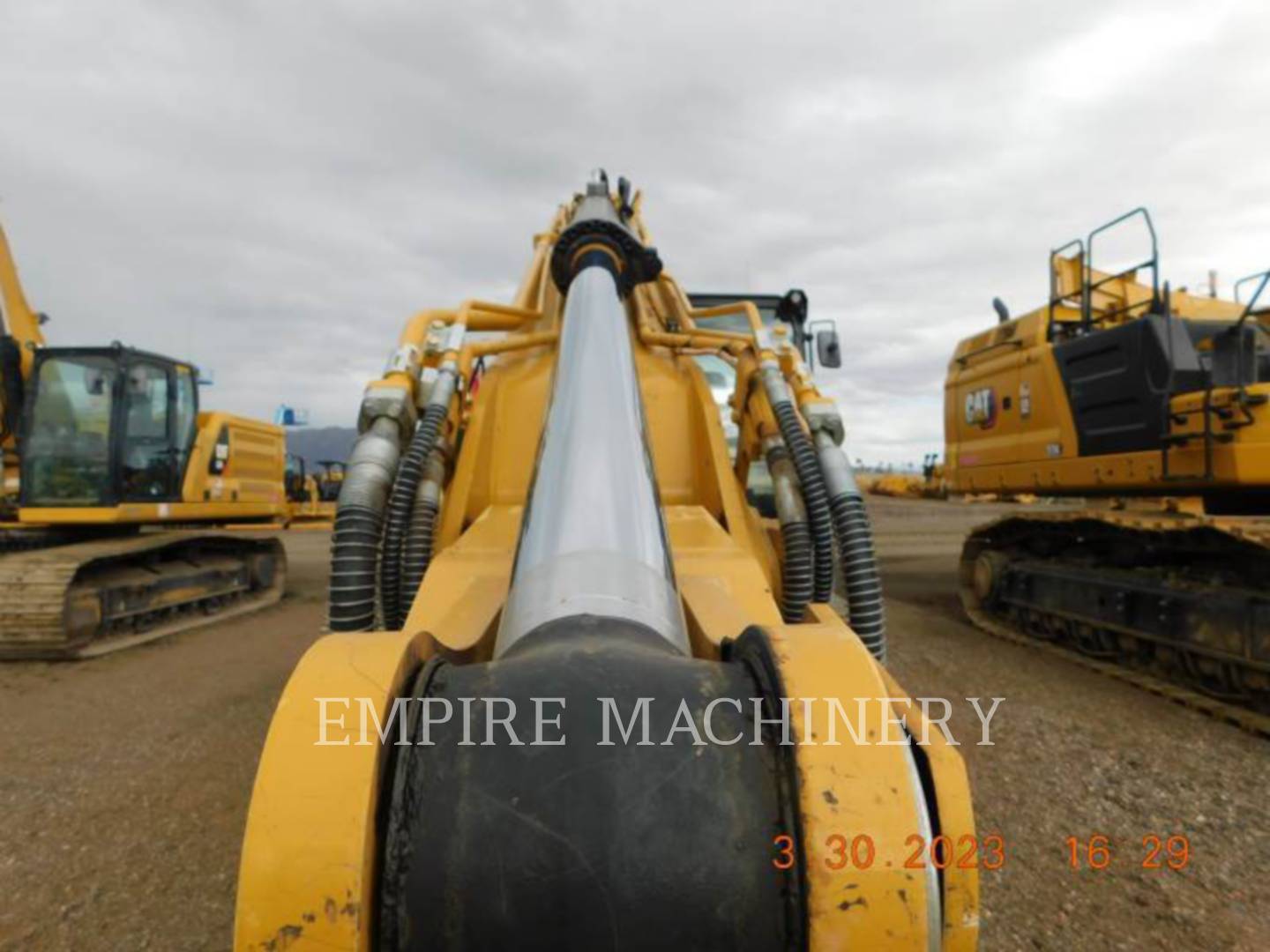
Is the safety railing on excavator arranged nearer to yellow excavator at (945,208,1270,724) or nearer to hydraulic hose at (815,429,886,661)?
yellow excavator at (945,208,1270,724)

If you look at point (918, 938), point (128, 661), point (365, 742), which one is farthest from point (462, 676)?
point (128, 661)

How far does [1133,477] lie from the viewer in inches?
237

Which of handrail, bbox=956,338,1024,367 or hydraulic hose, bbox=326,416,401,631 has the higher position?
handrail, bbox=956,338,1024,367

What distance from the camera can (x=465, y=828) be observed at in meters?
1.06

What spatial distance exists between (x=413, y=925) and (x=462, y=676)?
0.36 m

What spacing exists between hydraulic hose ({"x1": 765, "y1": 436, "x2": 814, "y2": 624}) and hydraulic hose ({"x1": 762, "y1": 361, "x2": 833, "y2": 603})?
0.14 feet

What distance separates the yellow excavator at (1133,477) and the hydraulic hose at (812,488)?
3405 mm

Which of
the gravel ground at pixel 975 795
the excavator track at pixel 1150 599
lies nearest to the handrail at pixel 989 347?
the excavator track at pixel 1150 599

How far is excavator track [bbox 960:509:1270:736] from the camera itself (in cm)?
505

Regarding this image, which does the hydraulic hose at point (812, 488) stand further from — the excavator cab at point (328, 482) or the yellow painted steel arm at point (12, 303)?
the excavator cab at point (328, 482)

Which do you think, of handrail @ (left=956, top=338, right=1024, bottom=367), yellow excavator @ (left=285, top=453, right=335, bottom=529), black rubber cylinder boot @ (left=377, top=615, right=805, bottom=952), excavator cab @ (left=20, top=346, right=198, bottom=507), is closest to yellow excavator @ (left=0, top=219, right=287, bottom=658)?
excavator cab @ (left=20, top=346, right=198, bottom=507)

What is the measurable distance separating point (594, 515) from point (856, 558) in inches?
61.6
